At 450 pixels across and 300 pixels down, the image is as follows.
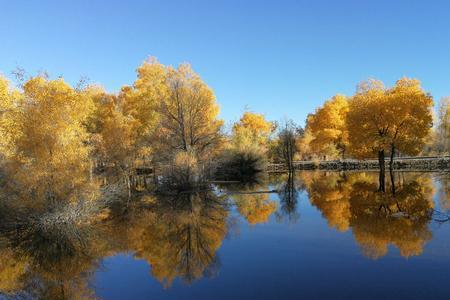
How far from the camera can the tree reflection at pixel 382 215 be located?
1121 cm

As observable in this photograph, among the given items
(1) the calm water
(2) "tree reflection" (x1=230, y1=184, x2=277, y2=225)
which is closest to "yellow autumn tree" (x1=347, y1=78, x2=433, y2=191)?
(2) "tree reflection" (x1=230, y1=184, x2=277, y2=225)

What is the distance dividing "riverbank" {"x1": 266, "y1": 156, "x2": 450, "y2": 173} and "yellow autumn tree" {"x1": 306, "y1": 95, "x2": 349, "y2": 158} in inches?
119

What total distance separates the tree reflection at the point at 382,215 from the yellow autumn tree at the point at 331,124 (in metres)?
26.3

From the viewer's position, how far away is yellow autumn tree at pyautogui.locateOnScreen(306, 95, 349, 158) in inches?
1996

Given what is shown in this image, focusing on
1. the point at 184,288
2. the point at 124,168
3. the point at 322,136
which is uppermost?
the point at 322,136

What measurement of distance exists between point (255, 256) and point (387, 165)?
1614 inches

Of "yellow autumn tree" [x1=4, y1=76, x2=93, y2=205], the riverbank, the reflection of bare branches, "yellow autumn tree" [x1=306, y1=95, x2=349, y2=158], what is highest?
"yellow autumn tree" [x1=306, y1=95, x2=349, y2=158]

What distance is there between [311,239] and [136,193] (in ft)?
61.4

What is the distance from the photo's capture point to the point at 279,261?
10617 mm

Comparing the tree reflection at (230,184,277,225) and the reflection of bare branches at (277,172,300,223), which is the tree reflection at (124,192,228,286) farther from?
the reflection of bare branches at (277,172,300,223)

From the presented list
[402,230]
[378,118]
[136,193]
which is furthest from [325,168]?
[402,230]

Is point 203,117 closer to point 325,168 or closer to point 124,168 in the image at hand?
point 124,168

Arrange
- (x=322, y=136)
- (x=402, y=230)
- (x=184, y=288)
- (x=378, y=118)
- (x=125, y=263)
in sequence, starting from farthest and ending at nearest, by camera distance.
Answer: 1. (x=322, y=136)
2. (x=378, y=118)
3. (x=402, y=230)
4. (x=125, y=263)
5. (x=184, y=288)

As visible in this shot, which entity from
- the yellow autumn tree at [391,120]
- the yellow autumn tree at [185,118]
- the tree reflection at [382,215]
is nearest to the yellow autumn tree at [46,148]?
the yellow autumn tree at [185,118]
